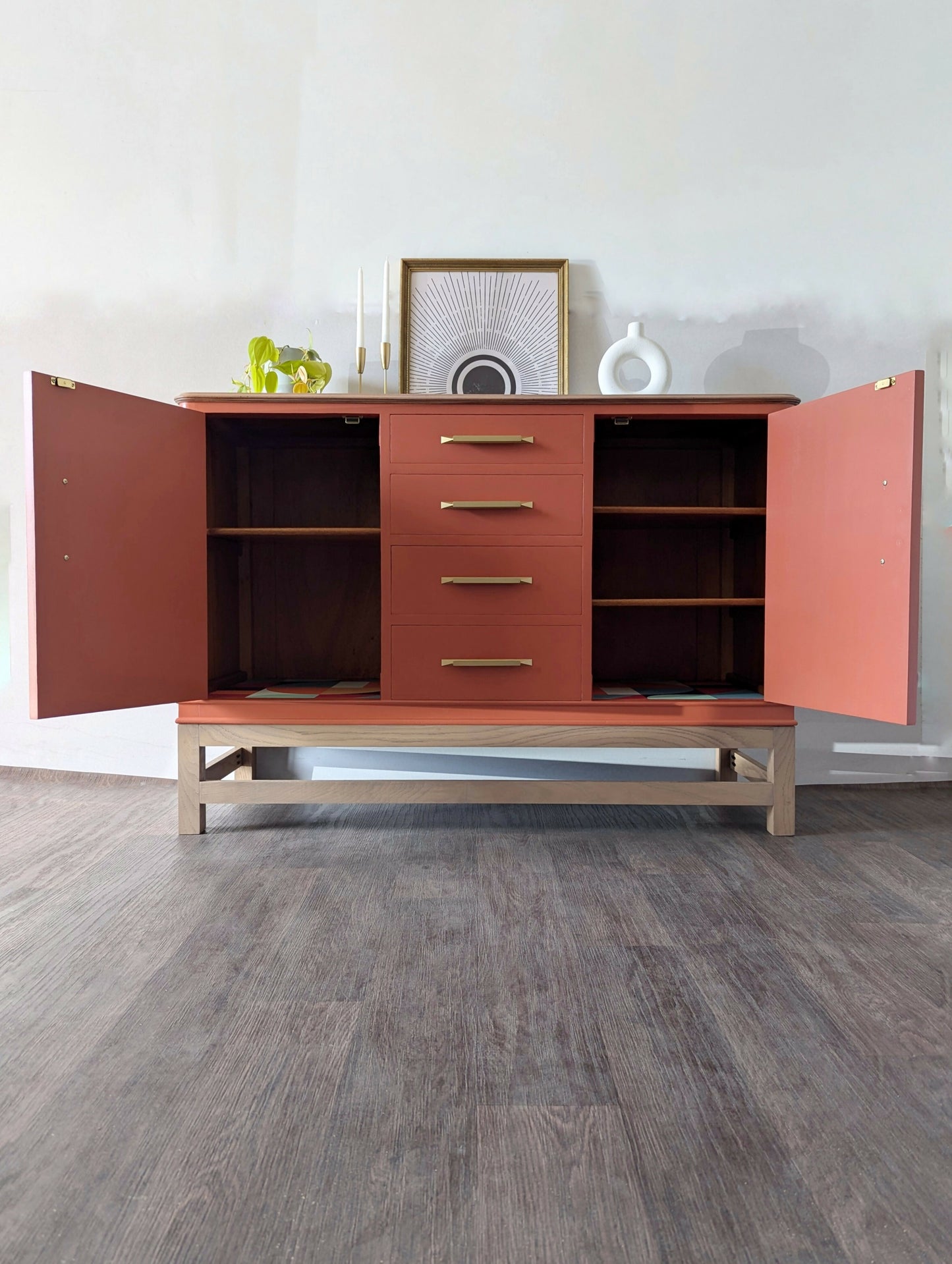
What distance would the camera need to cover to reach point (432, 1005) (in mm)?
1151

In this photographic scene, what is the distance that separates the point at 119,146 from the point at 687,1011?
9.06ft

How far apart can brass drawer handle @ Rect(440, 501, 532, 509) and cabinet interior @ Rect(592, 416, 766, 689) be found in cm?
49

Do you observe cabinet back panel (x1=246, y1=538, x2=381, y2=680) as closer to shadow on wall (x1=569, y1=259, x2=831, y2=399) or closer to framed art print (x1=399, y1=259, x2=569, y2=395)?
framed art print (x1=399, y1=259, x2=569, y2=395)

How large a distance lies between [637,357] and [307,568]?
1.13m

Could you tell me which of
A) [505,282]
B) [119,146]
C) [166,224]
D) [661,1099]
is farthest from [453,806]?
[119,146]

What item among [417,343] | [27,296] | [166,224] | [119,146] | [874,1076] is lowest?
[874,1076]

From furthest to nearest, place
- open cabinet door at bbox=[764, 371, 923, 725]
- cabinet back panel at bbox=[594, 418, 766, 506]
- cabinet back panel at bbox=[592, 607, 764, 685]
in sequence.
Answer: cabinet back panel at bbox=[592, 607, 764, 685] → cabinet back panel at bbox=[594, 418, 766, 506] → open cabinet door at bbox=[764, 371, 923, 725]

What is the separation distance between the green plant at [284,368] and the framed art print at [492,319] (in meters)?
0.32

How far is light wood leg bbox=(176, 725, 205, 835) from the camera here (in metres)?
1.93

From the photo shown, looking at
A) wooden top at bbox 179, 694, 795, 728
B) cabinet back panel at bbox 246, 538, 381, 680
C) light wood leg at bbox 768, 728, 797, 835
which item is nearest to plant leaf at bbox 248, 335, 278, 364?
cabinet back panel at bbox 246, 538, 381, 680

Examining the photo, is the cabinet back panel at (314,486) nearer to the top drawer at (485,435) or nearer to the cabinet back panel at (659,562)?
the top drawer at (485,435)

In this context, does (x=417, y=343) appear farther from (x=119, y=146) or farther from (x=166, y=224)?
(x=119, y=146)

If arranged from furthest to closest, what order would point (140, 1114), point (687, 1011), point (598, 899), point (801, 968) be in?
A: point (598, 899) → point (801, 968) → point (687, 1011) → point (140, 1114)

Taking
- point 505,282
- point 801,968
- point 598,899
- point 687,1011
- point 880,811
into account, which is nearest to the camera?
point 687,1011
